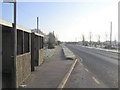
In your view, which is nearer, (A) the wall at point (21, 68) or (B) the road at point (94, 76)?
(A) the wall at point (21, 68)

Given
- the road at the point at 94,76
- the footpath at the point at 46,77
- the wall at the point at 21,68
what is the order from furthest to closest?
1. the road at the point at 94,76
2. the footpath at the point at 46,77
3. the wall at the point at 21,68

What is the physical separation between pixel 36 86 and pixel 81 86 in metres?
2.13

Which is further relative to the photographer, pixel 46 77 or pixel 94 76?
pixel 94 76

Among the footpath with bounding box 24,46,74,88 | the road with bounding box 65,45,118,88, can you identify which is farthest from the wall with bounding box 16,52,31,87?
the road with bounding box 65,45,118,88

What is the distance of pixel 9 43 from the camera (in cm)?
934

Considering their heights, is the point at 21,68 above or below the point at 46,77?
above

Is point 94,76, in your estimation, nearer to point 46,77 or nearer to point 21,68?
point 46,77

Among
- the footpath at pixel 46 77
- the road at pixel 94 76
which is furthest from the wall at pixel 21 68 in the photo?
the road at pixel 94 76

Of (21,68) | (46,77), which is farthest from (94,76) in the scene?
(21,68)

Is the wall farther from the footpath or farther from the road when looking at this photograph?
the road

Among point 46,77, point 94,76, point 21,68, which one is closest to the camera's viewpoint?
point 21,68

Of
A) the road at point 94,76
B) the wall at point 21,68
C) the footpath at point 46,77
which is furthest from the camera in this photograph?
the road at point 94,76

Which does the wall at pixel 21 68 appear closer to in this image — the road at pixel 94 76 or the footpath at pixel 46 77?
the footpath at pixel 46 77

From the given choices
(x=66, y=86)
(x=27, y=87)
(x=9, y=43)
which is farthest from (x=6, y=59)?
(x=66, y=86)
